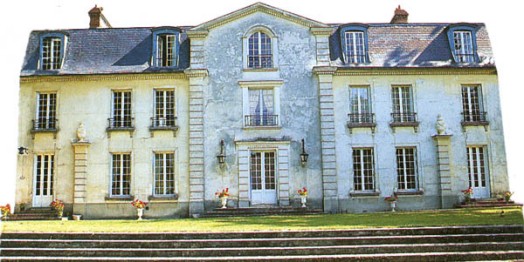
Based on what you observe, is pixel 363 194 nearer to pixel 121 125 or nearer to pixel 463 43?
pixel 463 43

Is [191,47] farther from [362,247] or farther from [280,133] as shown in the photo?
[362,247]

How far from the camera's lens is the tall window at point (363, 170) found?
22.0 m

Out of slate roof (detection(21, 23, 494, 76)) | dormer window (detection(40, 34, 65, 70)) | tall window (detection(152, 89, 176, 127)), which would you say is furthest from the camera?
dormer window (detection(40, 34, 65, 70))

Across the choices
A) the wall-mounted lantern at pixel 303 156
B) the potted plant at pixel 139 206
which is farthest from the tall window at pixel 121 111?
the wall-mounted lantern at pixel 303 156

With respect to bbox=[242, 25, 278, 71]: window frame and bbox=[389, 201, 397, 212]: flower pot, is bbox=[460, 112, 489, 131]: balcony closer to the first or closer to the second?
bbox=[389, 201, 397, 212]: flower pot

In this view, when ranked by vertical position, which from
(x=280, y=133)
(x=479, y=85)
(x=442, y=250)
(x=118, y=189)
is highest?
(x=479, y=85)

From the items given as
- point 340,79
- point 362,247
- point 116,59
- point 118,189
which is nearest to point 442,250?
point 362,247

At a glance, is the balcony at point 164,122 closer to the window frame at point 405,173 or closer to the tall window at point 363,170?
the tall window at point 363,170

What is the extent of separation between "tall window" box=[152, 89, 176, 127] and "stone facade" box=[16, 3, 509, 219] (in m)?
0.17

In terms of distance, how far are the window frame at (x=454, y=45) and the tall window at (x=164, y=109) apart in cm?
1275

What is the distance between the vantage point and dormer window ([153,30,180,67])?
22844 mm

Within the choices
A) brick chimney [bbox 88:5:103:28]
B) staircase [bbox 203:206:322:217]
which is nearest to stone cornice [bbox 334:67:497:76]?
staircase [bbox 203:206:322:217]

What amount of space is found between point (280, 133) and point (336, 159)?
263 centimetres

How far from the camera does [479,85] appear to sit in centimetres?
2280
